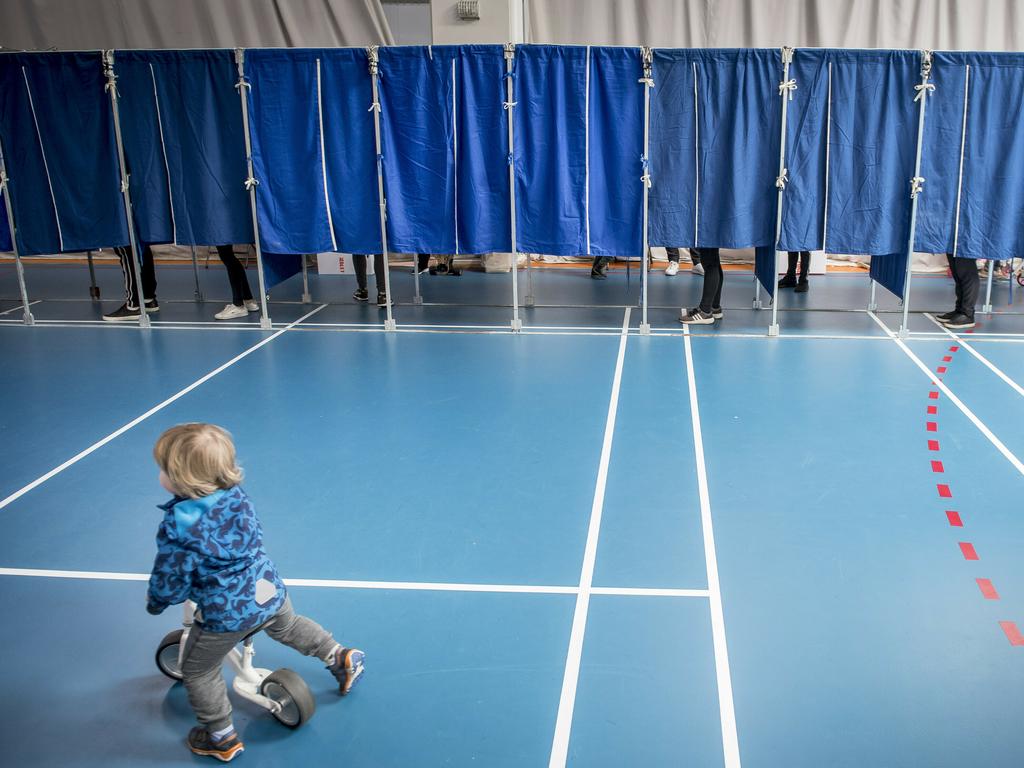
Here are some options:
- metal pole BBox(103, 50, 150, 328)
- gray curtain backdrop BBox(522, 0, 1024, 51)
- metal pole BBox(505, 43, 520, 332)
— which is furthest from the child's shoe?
gray curtain backdrop BBox(522, 0, 1024, 51)

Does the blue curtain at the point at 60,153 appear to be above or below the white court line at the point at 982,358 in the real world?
above

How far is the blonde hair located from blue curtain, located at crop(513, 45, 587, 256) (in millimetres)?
4809

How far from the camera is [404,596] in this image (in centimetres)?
335

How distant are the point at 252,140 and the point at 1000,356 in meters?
5.57

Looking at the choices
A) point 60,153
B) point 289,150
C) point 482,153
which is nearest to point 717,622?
point 482,153

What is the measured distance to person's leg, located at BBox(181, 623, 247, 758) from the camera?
246cm

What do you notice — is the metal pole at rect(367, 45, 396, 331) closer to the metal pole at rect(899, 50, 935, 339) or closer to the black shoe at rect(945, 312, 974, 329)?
the metal pole at rect(899, 50, 935, 339)

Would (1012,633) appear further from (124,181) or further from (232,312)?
(124,181)

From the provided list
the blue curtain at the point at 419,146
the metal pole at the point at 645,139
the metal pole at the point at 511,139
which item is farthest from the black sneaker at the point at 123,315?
the metal pole at the point at 645,139

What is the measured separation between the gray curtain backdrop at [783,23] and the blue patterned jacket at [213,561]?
805cm

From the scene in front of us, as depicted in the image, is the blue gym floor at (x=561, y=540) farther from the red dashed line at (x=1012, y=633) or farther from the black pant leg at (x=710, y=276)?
the black pant leg at (x=710, y=276)

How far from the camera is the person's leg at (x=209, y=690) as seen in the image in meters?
2.46

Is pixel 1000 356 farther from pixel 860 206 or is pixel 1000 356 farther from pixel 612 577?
pixel 612 577

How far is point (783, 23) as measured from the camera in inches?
362
